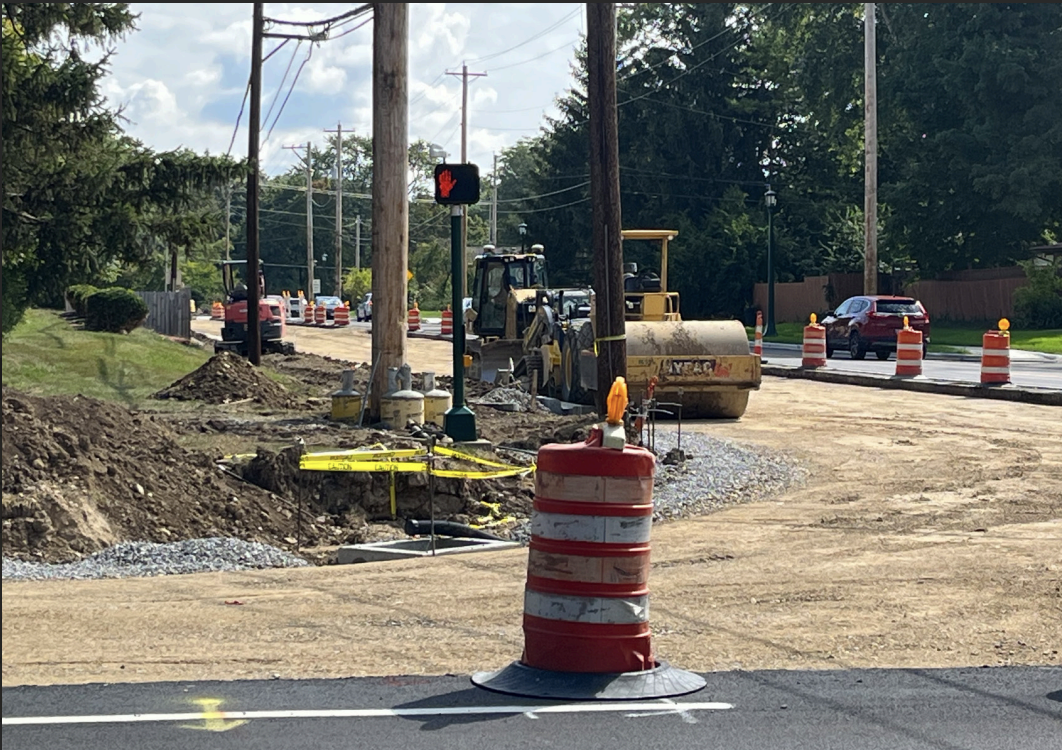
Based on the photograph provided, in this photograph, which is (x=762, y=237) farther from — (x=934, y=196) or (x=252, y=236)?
(x=252, y=236)

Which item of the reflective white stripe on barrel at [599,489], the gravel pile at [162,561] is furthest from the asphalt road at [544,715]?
the gravel pile at [162,561]

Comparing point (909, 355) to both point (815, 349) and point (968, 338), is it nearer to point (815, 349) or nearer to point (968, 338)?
point (815, 349)

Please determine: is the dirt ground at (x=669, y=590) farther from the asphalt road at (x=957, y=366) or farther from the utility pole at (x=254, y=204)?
the utility pole at (x=254, y=204)

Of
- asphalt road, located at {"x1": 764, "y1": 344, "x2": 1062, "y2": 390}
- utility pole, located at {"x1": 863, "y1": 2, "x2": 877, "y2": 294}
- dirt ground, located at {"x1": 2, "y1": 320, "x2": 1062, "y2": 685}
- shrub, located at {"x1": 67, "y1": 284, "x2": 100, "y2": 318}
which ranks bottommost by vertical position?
dirt ground, located at {"x1": 2, "y1": 320, "x2": 1062, "y2": 685}

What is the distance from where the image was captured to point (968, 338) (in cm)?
5031

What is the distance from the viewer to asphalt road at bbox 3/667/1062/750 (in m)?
6.50

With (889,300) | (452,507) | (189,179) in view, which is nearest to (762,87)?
(889,300)

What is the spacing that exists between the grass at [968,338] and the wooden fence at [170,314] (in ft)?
66.4

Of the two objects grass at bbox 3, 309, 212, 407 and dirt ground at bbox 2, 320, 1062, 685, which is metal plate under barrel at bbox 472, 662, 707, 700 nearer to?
dirt ground at bbox 2, 320, 1062, 685

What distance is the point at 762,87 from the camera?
73.7 metres

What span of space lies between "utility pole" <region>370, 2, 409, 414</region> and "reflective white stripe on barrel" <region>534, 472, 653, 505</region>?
13.2m

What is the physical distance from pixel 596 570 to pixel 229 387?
1981 centimetres

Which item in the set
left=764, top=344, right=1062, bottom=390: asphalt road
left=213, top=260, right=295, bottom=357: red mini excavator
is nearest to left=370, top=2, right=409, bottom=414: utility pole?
left=764, top=344, right=1062, bottom=390: asphalt road

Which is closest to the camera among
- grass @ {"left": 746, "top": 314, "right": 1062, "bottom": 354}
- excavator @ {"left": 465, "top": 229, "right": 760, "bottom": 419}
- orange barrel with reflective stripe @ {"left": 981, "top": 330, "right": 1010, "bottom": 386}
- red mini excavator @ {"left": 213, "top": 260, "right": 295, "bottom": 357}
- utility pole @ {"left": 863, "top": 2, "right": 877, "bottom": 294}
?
excavator @ {"left": 465, "top": 229, "right": 760, "bottom": 419}
